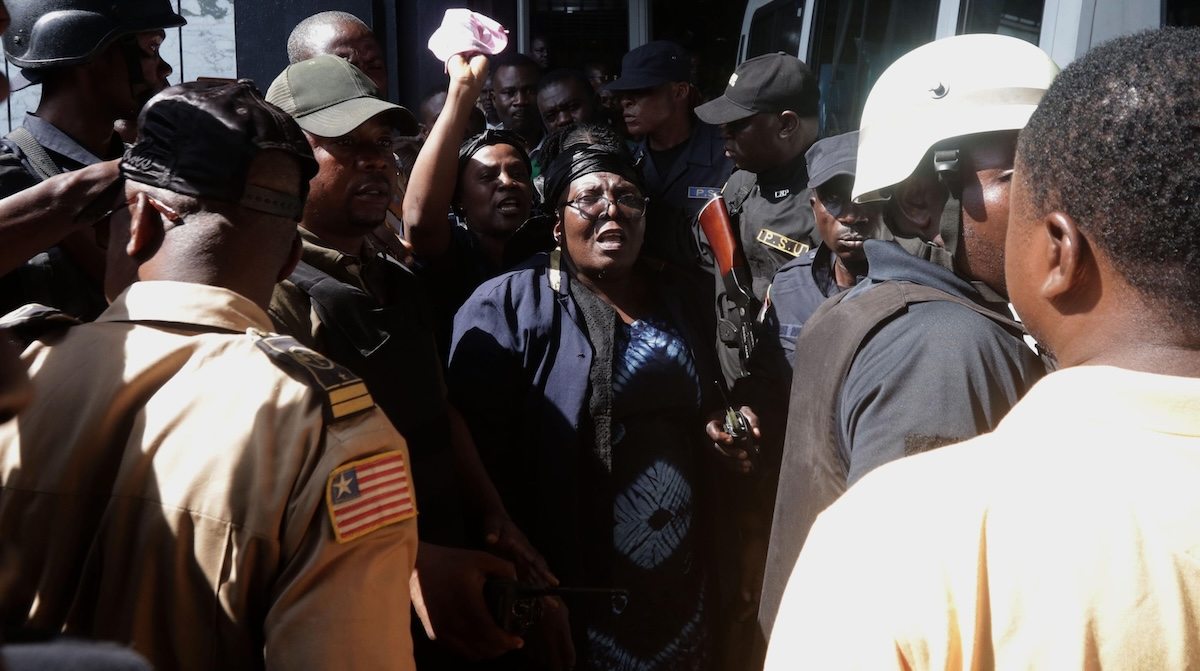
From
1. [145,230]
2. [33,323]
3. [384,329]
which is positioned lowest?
[384,329]

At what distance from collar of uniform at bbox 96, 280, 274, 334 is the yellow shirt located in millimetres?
926

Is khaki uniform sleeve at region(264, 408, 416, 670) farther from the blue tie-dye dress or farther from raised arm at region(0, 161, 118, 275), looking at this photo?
the blue tie-dye dress

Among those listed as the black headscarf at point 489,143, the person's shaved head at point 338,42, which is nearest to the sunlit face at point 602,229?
the black headscarf at point 489,143

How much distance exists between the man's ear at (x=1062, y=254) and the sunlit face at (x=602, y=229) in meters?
2.21

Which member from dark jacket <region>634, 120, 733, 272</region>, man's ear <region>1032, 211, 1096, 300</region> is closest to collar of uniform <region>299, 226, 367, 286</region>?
dark jacket <region>634, 120, 733, 272</region>

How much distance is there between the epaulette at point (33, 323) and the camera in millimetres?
1476

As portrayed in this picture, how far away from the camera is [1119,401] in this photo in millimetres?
957

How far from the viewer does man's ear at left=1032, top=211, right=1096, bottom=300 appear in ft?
3.57

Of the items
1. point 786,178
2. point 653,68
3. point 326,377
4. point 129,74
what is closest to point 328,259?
point 129,74

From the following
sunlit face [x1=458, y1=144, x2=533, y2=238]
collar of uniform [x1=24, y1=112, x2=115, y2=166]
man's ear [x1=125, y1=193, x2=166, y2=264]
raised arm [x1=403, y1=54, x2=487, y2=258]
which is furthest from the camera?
sunlit face [x1=458, y1=144, x2=533, y2=238]

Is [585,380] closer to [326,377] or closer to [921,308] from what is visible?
[921,308]

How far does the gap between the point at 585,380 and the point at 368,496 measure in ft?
5.44

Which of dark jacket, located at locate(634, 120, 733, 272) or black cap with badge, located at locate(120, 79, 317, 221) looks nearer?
black cap with badge, located at locate(120, 79, 317, 221)

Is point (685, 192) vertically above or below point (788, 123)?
below
